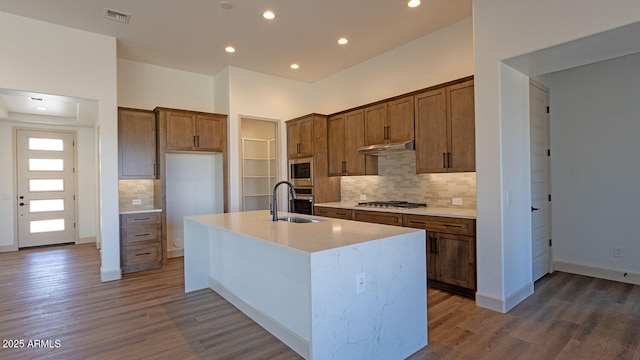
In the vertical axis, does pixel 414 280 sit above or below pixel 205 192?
below

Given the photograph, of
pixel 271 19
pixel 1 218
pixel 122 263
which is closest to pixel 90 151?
pixel 1 218

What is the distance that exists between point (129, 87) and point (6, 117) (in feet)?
9.33

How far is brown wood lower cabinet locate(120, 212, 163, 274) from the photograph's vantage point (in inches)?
175

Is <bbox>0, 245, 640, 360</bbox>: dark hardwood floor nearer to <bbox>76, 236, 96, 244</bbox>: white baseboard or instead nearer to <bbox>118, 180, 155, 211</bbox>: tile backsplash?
<bbox>118, 180, 155, 211</bbox>: tile backsplash

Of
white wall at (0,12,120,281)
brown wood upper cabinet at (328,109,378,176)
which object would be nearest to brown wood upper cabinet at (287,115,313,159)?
brown wood upper cabinet at (328,109,378,176)

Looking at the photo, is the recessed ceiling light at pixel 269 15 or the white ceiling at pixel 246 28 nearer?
the white ceiling at pixel 246 28

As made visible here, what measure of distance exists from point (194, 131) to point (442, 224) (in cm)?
392

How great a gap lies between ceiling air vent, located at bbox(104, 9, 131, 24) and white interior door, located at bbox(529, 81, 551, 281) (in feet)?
15.8

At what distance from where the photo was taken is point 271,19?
3785mm

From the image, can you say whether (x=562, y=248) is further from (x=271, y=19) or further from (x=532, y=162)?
(x=271, y=19)

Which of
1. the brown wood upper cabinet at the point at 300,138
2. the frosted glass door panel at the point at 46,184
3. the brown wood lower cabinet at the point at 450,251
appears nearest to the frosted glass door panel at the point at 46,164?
the frosted glass door panel at the point at 46,184

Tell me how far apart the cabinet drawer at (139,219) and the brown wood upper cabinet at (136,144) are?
1.94 ft

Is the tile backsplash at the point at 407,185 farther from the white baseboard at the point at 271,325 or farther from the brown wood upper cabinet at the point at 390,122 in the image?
the white baseboard at the point at 271,325

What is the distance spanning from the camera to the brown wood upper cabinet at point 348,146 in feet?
15.9
